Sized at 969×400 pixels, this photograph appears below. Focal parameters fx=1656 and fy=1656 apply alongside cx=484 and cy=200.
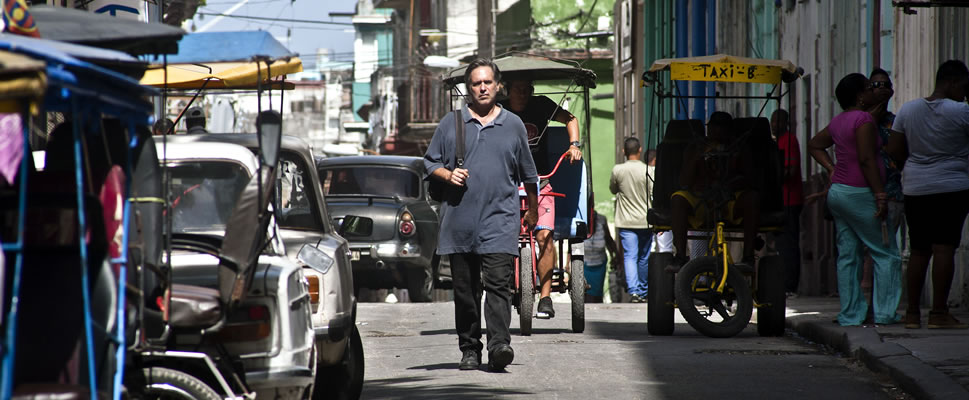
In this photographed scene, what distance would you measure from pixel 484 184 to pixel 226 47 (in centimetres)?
268

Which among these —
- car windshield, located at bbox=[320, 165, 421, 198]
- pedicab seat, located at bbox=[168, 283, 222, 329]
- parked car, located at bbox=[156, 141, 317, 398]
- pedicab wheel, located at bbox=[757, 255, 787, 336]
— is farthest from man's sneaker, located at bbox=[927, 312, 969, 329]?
car windshield, located at bbox=[320, 165, 421, 198]

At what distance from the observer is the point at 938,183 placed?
11.0 metres

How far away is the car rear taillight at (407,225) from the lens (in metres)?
18.2

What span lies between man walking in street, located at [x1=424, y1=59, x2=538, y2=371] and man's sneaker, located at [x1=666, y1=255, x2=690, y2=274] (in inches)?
101

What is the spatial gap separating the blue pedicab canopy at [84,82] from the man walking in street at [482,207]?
179 inches

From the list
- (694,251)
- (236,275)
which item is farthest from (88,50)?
(694,251)

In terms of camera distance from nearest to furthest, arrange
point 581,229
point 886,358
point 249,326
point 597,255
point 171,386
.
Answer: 1. point 171,386
2. point 249,326
3. point 886,358
4. point 581,229
5. point 597,255

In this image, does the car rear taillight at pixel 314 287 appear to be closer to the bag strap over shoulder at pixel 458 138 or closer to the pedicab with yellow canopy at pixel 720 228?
the bag strap over shoulder at pixel 458 138

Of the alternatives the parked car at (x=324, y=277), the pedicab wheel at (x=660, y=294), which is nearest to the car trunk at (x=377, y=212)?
the pedicab wheel at (x=660, y=294)

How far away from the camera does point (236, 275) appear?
592 centimetres

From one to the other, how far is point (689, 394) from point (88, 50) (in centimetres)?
462

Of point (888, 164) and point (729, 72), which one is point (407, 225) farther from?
point (888, 164)

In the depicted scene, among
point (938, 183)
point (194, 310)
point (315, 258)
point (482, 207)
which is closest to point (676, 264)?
point (938, 183)

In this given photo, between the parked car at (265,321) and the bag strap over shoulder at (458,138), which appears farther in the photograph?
the bag strap over shoulder at (458,138)
